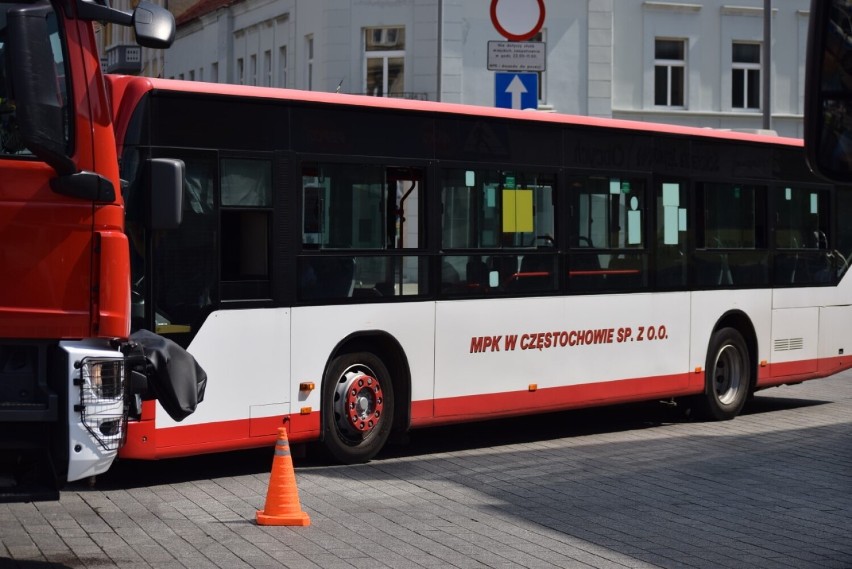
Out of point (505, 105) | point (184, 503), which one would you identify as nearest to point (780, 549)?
point (184, 503)

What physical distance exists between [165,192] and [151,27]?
0.86m

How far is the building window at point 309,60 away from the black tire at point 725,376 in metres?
25.0

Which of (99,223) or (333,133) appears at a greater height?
(333,133)

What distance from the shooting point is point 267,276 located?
11703 mm

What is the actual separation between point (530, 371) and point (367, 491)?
3130mm

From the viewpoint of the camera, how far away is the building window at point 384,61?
38.2 metres

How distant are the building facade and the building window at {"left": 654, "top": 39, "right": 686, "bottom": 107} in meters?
0.03

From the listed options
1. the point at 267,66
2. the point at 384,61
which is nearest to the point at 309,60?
the point at 384,61

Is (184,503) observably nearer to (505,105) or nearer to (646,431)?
(646,431)

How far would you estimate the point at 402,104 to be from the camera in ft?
42.3

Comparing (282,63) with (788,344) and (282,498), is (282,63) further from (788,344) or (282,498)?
(282,498)

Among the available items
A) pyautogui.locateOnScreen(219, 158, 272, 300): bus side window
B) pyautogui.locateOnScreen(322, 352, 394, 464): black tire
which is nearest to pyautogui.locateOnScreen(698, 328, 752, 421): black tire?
pyautogui.locateOnScreen(322, 352, 394, 464): black tire

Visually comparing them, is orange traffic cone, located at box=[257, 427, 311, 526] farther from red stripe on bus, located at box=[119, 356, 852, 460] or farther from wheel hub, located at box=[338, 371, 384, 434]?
wheel hub, located at box=[338, 371, 384, 434]

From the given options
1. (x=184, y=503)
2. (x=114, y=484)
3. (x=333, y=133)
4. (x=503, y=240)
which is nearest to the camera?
(x=184, y=503)
